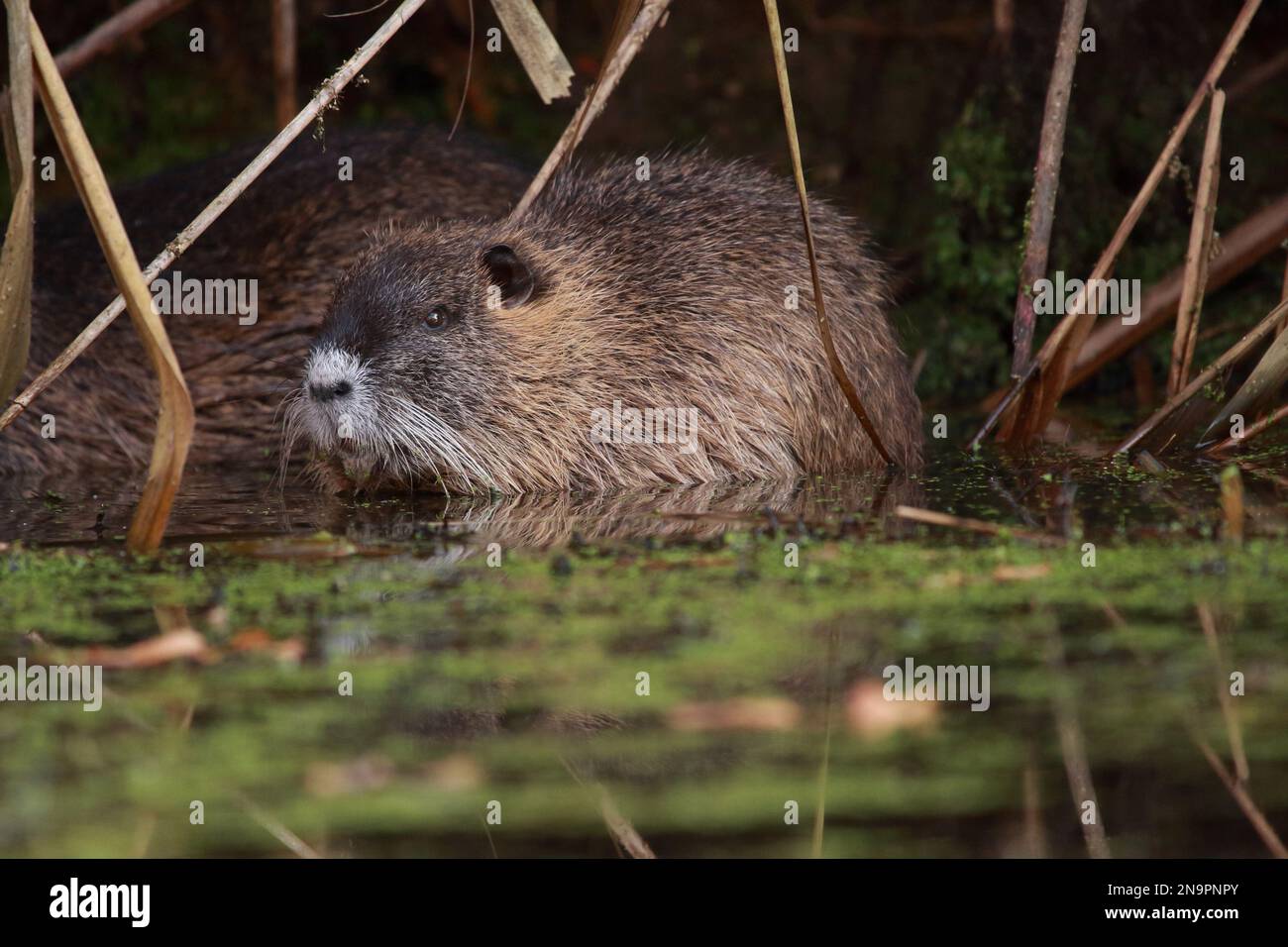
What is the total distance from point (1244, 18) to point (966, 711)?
2743mm

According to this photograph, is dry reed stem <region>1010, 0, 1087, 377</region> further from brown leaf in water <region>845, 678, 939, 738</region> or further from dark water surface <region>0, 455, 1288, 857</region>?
brown leaf in water <region>845, 678, 939, 738</region>

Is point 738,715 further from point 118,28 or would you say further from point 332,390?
point 118,28

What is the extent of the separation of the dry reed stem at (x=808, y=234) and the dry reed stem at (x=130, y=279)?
4.79 feet

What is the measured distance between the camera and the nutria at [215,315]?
5875mm

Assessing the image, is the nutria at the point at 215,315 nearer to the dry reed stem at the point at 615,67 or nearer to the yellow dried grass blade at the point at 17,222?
the dry reed stem at the point at 615,67

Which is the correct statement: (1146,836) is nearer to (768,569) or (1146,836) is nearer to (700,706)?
(700,706)

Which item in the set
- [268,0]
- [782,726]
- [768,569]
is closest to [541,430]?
[768,569]

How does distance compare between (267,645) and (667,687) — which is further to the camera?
(267,645)

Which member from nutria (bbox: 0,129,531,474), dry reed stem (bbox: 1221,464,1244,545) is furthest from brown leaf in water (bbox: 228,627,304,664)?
nutria (bbox: 0,129,531,474)

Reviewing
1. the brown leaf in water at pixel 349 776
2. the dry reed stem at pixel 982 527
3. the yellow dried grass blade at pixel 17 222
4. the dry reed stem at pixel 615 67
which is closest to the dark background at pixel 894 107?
the dry reed stem at pixel 615 67

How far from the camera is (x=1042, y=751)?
2367 mm

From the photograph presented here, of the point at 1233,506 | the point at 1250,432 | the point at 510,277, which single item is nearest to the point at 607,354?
the point at 510,277

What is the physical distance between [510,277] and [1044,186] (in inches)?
60.7

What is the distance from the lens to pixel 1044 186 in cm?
498
